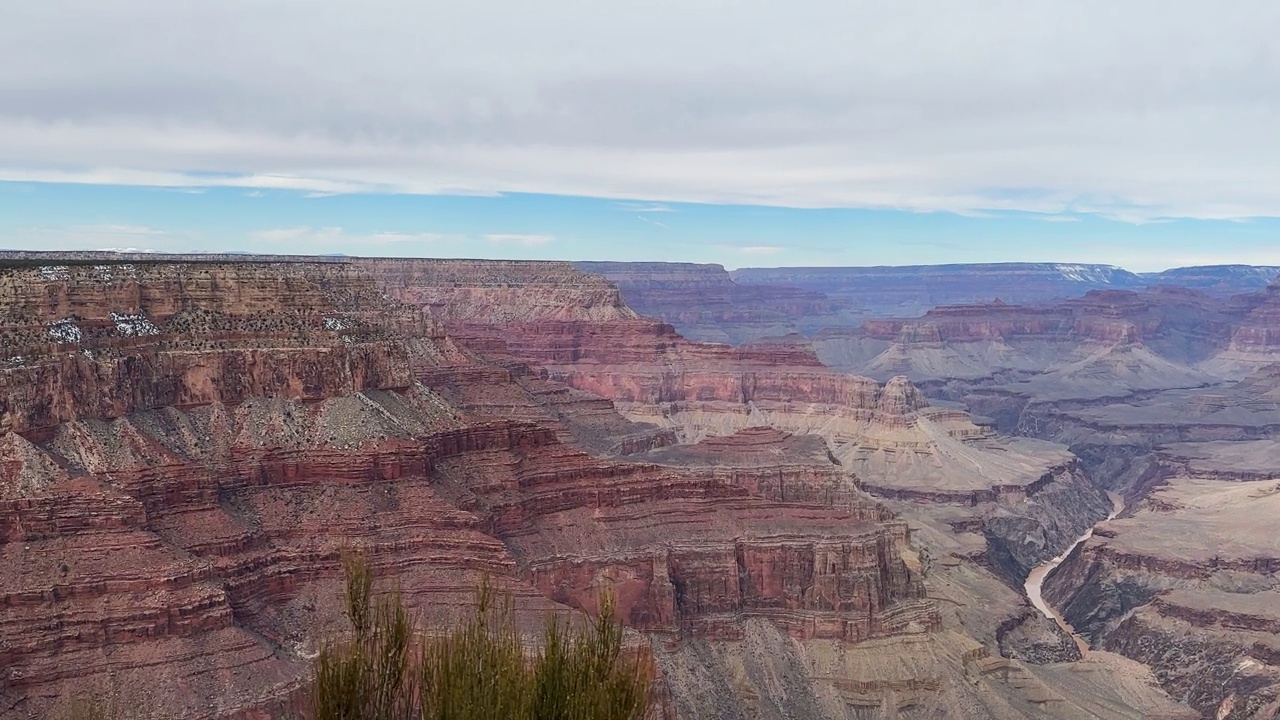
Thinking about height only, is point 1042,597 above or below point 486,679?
below

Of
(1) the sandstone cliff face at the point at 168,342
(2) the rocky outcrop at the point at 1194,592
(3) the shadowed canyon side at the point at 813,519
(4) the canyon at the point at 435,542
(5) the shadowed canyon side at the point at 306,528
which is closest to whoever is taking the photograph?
(5) the shadowed canyon side at the point at 306,528

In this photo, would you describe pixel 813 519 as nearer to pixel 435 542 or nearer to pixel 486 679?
pixel 435 542

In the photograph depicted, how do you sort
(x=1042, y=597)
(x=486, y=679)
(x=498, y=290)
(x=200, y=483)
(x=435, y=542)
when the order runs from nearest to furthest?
(x=486, y=679), (x=200, y=483), (x=435, y=542), (x=1042, y=597), (x=498, y=290)

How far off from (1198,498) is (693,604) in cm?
9089

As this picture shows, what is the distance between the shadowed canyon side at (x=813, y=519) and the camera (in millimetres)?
65625

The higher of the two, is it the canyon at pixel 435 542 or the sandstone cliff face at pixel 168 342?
the sandstone cliff face at pixel 168 342

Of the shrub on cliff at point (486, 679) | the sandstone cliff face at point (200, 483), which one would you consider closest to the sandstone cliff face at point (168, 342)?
the sandstone cliff face at point (200, 483)

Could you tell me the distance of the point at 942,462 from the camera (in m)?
145

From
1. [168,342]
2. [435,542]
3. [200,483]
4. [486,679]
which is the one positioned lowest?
[435,542]

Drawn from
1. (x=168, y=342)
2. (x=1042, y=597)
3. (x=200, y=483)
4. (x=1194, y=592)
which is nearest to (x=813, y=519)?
(x=200, y=483)

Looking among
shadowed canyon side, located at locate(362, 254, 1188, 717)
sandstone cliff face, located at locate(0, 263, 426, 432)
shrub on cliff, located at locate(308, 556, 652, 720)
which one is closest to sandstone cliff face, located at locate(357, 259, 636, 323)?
shadowed canyon side, located at locate(362, 254, 1188, 717)

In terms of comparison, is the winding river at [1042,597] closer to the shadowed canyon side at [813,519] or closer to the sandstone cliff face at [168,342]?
the shadowed canyon side at [813,519]

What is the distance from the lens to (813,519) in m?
74.3

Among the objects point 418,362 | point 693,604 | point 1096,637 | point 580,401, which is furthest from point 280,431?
point 1096,637
